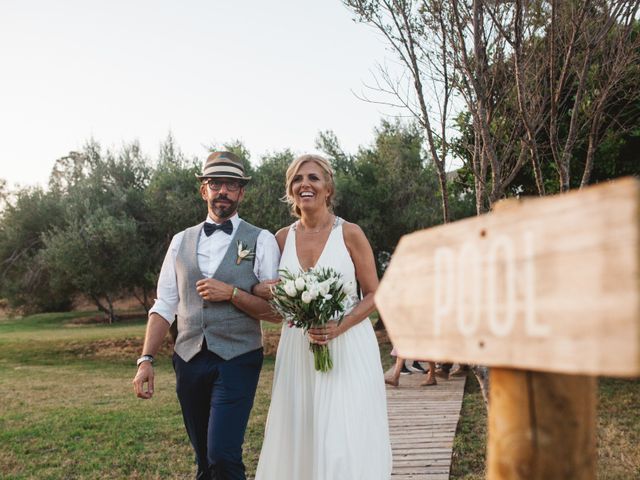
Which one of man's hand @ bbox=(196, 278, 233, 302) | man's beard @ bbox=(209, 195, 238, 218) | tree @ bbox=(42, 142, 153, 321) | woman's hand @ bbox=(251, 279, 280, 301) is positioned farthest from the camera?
tree @ bbox=(42, 142, 153, 321)

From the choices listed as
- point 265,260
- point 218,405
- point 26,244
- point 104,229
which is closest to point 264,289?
point 265,260

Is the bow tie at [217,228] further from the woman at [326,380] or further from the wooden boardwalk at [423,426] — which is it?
the wooden boardwalk at [423,426]

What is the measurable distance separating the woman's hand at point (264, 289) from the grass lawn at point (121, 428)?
2.74m

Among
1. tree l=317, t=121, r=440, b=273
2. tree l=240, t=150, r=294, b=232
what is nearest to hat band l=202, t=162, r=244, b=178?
tree l=240, t=150, r=294, b=232

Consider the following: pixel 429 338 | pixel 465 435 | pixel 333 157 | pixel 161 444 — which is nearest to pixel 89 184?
pixel 333 157

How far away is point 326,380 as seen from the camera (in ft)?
13.9

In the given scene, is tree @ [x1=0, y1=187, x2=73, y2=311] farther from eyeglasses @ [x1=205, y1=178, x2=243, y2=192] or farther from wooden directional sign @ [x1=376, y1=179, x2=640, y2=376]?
wooden directional sign @ [x1=376, y1=179, x2=640, y2=376]

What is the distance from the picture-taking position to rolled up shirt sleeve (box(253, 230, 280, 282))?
4.43 metres

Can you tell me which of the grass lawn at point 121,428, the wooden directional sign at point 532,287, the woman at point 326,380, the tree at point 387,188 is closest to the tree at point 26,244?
the grass lawn at point 121,428

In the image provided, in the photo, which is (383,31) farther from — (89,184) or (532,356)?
(89,184)

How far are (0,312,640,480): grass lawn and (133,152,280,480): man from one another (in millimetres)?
2342

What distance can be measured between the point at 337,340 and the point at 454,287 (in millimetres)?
2794

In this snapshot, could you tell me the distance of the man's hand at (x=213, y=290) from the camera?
4094mm

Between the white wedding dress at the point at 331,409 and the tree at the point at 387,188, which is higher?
the tree at the point at 387,188
